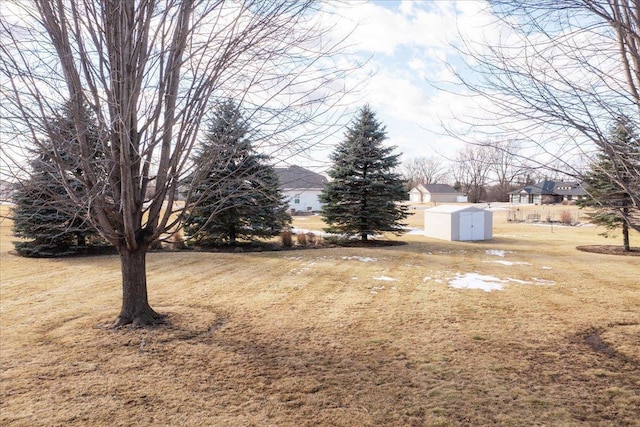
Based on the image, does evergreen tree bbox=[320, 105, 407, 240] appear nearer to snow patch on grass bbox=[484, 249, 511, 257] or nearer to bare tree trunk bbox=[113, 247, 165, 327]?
snow patch on grass bbox=[484, 249, 511, 257]

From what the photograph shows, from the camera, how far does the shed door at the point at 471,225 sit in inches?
750

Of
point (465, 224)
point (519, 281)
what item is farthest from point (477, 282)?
point (465, 224)

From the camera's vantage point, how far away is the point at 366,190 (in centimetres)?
1684

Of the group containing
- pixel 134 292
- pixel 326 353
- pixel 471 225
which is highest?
pixel 471 225

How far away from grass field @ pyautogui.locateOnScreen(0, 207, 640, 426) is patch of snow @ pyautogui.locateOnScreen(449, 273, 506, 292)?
246 millimetres

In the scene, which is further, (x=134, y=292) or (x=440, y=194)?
(x=440, y=194)

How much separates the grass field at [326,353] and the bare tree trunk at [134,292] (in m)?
0.27

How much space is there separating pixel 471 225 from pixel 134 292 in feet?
54.6

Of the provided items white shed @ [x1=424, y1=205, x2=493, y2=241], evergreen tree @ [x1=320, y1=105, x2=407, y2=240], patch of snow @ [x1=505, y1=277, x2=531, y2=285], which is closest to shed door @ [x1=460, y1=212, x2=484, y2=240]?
white shed @ [x1=424, y1=205, x2=493, y2=241]

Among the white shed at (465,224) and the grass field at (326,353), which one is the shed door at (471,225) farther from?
the grass field at (326,353)

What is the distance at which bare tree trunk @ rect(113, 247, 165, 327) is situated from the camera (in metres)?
5.54

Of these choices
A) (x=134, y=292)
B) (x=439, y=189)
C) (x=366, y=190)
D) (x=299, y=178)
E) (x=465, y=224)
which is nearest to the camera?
(x=299, y=178)

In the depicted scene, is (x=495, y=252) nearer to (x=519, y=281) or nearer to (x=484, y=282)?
(x=519, y=281)

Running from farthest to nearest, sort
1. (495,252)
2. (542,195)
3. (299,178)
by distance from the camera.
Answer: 1. (542,195)
2. (495,252)
3. (299,178)
